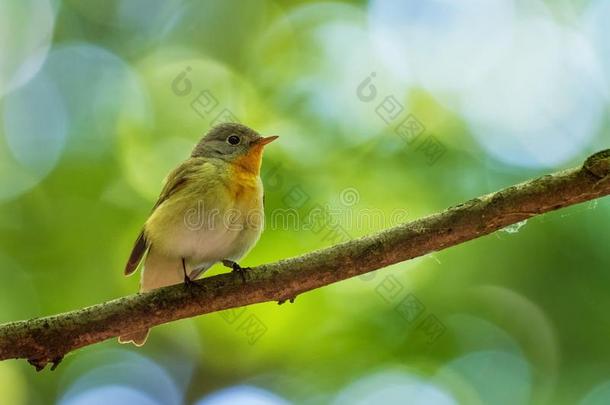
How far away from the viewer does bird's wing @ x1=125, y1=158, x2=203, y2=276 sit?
219 inches

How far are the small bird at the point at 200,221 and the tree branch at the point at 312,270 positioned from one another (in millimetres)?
758

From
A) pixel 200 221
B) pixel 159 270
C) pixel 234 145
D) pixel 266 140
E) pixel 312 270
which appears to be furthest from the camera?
pixel 234 145

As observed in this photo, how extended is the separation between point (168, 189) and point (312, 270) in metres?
2.07

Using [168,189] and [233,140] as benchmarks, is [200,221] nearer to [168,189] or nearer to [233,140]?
[168,189]

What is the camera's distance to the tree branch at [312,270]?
150 inches

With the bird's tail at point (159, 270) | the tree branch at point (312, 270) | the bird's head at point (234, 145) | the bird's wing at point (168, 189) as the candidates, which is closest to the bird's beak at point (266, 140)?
the bird's head at point (234, 145)

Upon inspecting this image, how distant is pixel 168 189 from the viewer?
577cm

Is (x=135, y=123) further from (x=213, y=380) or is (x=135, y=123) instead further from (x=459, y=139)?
(x=459, y=139)

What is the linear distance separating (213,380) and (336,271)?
319cm

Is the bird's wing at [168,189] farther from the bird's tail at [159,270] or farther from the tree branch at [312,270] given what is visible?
the tree branch at [312,270]

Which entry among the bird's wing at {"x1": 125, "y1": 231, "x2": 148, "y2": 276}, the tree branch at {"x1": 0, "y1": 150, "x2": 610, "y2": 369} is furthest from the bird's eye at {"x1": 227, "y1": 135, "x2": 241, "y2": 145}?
the tree branch at {"x1": 0, "y1": 150, "x2": 610, "y2": 369}

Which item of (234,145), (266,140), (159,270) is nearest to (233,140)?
(234,145)

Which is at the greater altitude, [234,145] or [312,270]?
[234,145]

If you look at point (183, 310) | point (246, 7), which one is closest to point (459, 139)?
point (246, 7)
